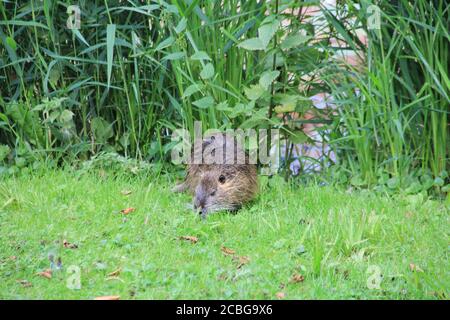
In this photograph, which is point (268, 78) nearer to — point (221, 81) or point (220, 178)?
point (221, 81)

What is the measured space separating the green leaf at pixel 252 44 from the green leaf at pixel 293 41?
0.73 ft

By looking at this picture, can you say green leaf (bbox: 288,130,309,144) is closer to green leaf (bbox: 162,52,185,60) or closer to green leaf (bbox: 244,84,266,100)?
green leaf (bbox: 244,84,266,100)

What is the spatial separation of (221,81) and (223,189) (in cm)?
86

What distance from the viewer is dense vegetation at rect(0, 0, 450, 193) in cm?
515

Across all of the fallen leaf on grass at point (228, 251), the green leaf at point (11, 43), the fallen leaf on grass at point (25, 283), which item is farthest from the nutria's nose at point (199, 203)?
the green leaf at point (11, 43)

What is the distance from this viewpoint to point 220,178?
4941 mm

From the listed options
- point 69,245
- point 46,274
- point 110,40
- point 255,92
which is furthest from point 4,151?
point 46,274

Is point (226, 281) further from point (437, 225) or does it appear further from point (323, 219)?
point (437, 225)

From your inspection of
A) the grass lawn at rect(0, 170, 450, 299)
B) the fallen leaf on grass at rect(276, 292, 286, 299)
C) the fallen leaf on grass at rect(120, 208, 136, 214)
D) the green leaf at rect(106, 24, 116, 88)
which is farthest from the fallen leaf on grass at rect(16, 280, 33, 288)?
the green leaf at rect(106, 24, 116, 88)

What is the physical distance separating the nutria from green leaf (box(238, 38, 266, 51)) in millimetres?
591
